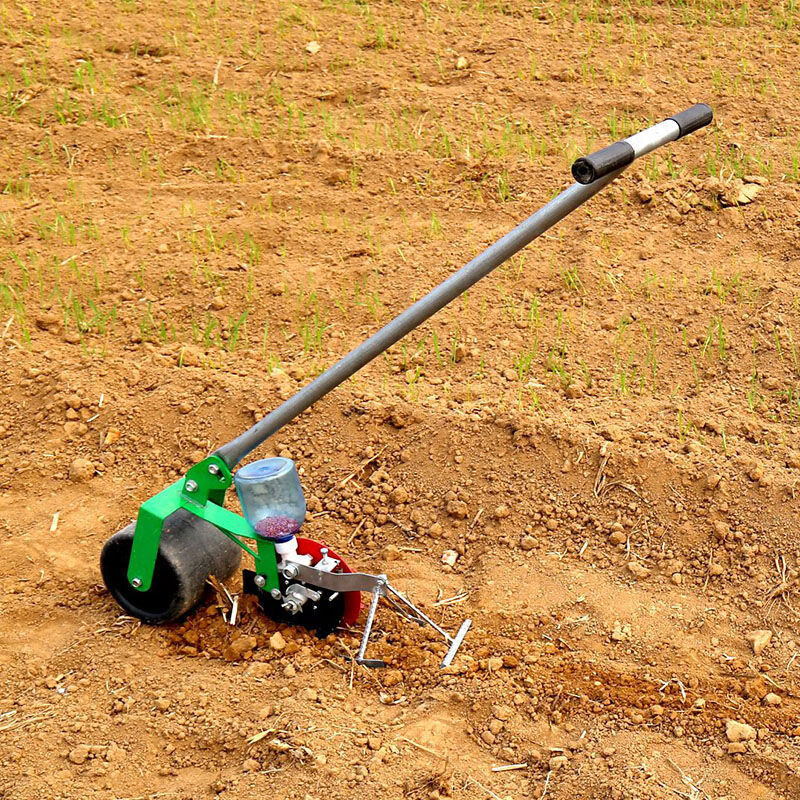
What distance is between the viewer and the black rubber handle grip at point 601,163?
2336 millimetres

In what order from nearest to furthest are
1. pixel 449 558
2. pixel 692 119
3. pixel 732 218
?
pixel 692 119 → pixel 449 558 → pixel 732 218

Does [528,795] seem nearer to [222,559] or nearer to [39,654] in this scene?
[222,559]

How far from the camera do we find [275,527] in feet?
9.35

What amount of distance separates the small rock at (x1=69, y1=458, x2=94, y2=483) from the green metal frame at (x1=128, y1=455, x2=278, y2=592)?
2.58ft

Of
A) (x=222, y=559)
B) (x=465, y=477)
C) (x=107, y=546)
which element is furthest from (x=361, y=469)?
(x=107, y=546)

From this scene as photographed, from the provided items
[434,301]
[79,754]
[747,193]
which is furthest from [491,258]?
[747,193]

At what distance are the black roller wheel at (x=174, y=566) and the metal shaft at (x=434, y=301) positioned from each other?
30 centimetres

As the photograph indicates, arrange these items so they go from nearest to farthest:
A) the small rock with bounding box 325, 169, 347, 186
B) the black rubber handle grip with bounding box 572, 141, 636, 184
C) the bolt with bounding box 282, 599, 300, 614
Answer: the black rubber handle grip with bounding box 572, 141, 636, 184 → the bolt with bounding box 282, 599, 300, 614 → the small rock with bounding box 325, 169, 347, 186

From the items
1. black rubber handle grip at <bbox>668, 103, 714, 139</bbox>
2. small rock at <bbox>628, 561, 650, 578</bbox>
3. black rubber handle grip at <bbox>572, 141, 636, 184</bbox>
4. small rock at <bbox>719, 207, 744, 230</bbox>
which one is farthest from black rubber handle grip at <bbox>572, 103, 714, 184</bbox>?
small rock at <bbox>719, 207, 744, 230</bbox>

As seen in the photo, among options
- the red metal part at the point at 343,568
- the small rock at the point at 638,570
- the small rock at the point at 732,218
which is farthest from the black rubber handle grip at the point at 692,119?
the small rock at the point at 732,218

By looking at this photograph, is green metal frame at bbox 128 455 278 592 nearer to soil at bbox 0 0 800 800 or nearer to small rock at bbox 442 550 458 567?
soil at bbox 0 0 800 800

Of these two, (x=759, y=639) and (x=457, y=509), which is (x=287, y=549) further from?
Answer: (x=759, y=639)

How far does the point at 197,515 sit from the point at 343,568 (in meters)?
0.42

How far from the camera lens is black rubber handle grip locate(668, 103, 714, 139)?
2.64 m
